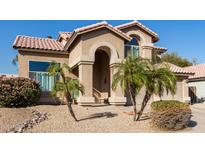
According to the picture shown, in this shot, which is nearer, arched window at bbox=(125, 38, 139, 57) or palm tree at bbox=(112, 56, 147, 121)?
palm tree at bbox=(112, 56, 147, 121)

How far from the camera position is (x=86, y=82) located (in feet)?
65.6

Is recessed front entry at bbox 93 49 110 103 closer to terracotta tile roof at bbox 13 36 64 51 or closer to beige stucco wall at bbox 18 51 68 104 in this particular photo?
terracotta tile roof at bbox 13 36 64 51

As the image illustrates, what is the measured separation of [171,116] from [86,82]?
26.5 ft

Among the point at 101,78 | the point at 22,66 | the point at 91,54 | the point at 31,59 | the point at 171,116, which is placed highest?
the point at 91,54

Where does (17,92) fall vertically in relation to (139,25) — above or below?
below

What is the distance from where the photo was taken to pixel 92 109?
61.3 feet

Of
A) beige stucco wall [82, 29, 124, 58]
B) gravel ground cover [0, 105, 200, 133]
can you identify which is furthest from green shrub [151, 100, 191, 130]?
beige stucco wall [82, 29, 124, 58]

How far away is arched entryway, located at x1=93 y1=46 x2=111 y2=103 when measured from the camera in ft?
79.0

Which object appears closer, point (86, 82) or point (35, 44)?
point (86, 82)

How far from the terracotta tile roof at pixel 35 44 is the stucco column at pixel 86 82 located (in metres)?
4.28

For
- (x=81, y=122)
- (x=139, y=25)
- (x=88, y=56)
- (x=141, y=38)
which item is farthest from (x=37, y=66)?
(x=139, y=25)

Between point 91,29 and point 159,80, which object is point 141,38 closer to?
point 91,29

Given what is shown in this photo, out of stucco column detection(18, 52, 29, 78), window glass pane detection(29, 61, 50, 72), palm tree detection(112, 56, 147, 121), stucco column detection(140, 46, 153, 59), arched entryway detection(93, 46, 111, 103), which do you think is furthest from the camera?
stucco column detection(140, 46, 153, 59)
